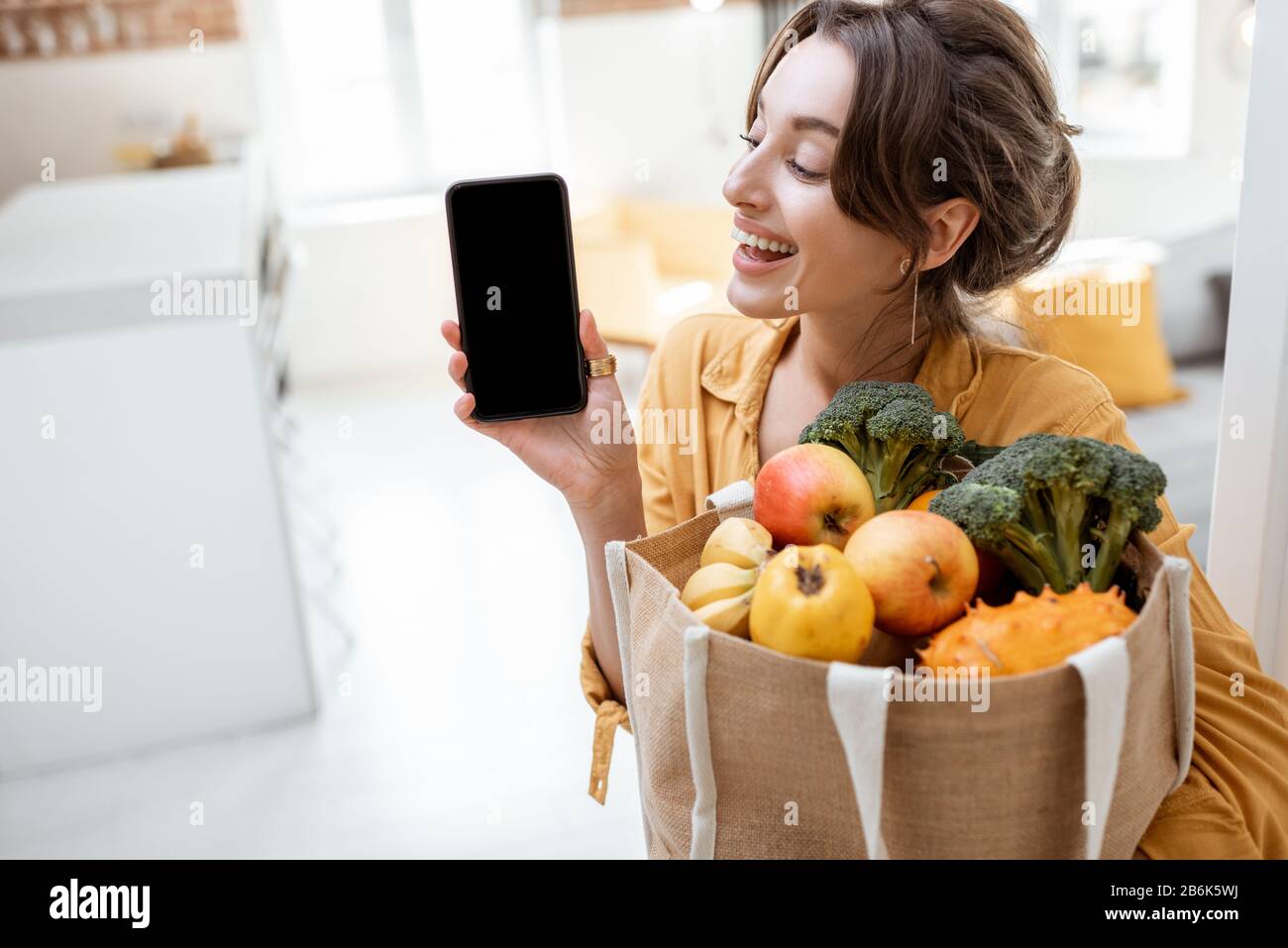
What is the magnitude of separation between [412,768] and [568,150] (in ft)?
12.6

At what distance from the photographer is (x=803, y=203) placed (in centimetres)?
101

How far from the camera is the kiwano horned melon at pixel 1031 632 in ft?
1.97

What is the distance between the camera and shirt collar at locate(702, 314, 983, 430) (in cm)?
109

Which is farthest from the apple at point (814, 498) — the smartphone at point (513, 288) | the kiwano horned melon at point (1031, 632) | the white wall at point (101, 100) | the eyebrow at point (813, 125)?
the white wall at point (101, 100)

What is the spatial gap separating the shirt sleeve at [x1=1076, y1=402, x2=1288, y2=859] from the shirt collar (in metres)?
0.25

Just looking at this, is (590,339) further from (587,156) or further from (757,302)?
(587,156)

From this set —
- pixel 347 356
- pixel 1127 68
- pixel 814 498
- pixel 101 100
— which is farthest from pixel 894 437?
pixel 101 100

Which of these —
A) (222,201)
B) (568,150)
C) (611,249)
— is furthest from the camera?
(568,150)

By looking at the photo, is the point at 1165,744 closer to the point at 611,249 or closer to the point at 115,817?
the point at 115,817

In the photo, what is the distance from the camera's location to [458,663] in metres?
2.88

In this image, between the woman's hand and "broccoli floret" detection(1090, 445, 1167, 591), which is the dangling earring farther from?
"broccoli floret" detection(1090, 445, 1167, 591)

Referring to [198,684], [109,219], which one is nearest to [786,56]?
[198,684]
